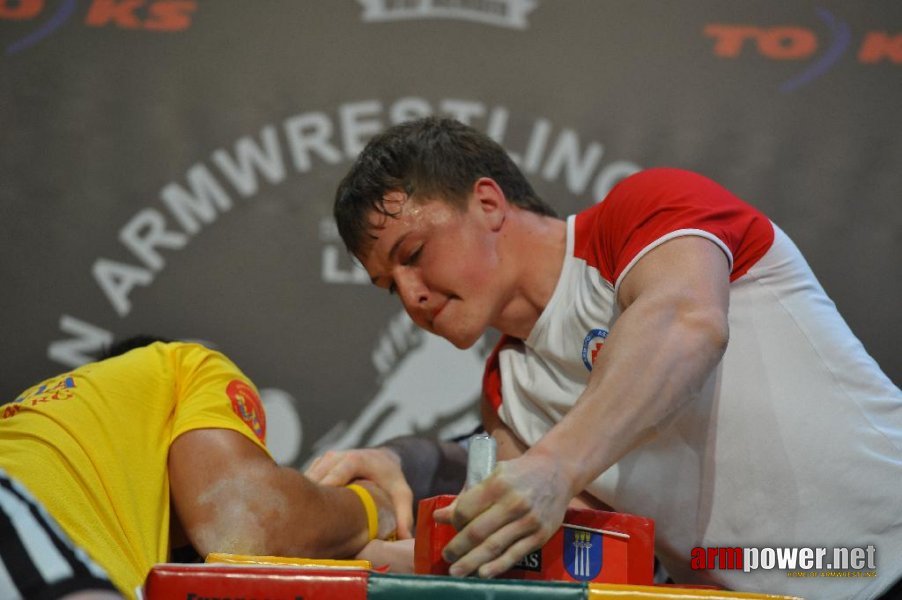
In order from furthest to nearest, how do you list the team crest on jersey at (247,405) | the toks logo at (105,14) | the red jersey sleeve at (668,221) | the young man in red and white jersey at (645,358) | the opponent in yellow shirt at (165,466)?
the toks logo at (105,14) → the team crest on jersey at (247,405) → the opponent in yellow shirt at (165,466) → the red jersey sleeve at (668,221) → the young man in red and white jersey at (645,358)

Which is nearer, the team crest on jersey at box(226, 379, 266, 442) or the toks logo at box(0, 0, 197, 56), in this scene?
the team crest on jersey at box(226, 379, 266, 442)

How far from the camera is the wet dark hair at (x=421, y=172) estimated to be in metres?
1.39

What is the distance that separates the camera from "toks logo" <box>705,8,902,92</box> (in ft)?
6.82

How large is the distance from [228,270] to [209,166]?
24 cm

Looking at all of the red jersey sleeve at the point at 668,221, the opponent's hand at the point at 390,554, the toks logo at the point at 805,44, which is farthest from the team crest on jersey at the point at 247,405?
the toks logo at the point at 805,44

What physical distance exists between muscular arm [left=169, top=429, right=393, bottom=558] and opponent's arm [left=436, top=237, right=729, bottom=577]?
2.06ft

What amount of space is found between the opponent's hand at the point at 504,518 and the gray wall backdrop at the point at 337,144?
1.18 metres

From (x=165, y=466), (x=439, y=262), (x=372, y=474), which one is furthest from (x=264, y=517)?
(x=439, y=262)

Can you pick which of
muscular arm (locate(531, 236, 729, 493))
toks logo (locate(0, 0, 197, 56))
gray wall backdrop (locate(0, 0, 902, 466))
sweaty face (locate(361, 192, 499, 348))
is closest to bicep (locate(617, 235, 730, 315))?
muscular arm (locate(531, 236, 729, 493))

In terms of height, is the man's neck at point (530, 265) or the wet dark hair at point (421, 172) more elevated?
the wet dark hair at point (421, 172)

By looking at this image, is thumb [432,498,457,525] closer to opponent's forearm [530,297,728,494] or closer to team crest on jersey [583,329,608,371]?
opponent's forearm [530,297,728,494]

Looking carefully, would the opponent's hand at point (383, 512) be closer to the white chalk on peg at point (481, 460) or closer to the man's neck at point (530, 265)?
the man's neck at point (530, 265)

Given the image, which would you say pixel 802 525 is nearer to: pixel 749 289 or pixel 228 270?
pixel 749 289

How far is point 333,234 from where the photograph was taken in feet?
6.82
